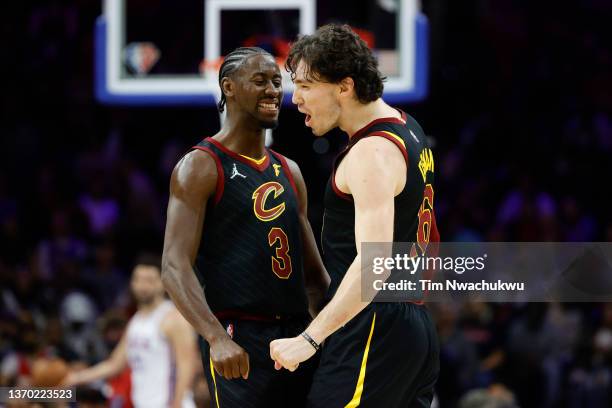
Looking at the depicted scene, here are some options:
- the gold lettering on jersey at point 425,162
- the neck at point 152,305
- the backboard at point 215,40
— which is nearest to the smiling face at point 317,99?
the gold lettering on jersey at point 425,162

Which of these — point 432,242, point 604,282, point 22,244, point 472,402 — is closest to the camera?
point 432,242

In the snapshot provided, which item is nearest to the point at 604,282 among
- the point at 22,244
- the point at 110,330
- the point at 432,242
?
the point at 432,242

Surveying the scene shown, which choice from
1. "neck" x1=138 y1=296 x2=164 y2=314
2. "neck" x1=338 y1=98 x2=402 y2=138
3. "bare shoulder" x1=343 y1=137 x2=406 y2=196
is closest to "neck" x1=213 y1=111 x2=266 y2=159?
"neck" x1=338 y1=98 x2=402 y2=138

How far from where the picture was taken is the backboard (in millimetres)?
9680

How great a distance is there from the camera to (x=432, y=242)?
5027 mm

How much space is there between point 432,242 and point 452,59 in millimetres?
10094

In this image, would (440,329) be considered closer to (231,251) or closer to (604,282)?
(604,282)

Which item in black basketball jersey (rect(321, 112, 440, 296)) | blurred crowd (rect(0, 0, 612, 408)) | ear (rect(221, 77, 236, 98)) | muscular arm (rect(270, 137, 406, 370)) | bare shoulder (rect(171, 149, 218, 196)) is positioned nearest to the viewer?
muscular arm (rect(270, 137, 406, 370))

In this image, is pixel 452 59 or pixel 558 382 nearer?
pixel 558 382

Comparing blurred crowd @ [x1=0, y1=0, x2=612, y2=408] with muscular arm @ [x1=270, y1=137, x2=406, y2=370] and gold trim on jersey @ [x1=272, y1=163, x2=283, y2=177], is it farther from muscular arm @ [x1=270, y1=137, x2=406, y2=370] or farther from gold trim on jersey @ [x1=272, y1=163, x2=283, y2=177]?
muscular arm @ [x1=270, y1=137, x2=406, y2=370]

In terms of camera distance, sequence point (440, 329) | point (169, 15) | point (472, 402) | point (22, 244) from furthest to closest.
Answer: point (22, 244) → point (440, 329) → point (169, 15) → point (472, 402)

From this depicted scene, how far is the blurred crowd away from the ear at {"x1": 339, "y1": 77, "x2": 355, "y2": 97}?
20.1 ft

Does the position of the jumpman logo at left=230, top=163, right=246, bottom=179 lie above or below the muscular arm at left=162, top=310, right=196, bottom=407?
above

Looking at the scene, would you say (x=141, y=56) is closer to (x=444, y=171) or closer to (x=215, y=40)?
(x=215, y=40)
